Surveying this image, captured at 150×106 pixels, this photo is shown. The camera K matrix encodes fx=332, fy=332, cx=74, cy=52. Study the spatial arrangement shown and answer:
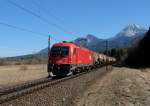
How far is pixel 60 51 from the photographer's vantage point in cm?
3431

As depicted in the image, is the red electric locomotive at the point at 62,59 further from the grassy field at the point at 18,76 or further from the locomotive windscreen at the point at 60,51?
the grassy field at the point at 18,76

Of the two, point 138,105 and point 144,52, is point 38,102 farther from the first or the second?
point 144,52

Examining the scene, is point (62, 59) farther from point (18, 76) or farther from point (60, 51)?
point (18, 76)

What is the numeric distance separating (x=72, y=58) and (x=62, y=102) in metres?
18.4

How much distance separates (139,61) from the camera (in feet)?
265

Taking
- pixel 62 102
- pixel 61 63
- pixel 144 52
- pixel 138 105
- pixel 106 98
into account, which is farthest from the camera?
pixel 144 52

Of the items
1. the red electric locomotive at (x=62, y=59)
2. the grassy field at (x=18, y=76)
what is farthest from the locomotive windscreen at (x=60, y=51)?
the grassy field at (x=18, y=76)

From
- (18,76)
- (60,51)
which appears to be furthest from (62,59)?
(18,76)

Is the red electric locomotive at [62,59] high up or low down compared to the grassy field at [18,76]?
up

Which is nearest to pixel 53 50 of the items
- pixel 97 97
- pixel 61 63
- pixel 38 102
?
pixel 61 63

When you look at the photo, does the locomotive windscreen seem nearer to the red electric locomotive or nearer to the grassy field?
the red electric locomotive

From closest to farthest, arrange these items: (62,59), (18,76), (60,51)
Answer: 1. (62,59)
2. (60,51)
3. (18,76)

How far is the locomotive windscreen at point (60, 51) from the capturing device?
3415 centimetres

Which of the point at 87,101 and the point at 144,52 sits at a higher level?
the point at 144,52
